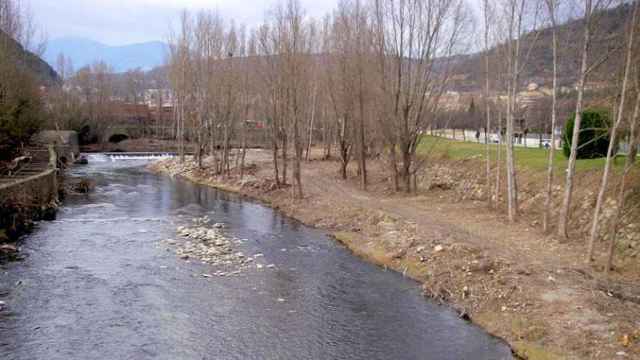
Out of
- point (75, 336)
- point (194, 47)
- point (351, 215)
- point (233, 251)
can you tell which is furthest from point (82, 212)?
point (194, 47)

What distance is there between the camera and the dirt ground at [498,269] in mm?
11477

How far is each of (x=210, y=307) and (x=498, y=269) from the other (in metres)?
7.49

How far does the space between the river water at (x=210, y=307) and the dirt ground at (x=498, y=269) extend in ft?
2.44

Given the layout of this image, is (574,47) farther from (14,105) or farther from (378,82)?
(14,105)

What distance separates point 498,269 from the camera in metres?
14.9

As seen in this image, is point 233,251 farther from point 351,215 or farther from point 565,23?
point 565,23

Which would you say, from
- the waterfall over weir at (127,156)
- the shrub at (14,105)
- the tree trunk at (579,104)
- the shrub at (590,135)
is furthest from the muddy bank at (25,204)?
the waterfall over weir at (127,156)

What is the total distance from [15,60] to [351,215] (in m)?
21.6

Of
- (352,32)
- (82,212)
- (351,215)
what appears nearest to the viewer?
(351,215)

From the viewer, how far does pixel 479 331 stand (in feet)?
41.5

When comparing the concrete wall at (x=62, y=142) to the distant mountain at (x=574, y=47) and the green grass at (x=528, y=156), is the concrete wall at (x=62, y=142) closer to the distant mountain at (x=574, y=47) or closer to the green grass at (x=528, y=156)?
the green grass at (x=528, y=156)

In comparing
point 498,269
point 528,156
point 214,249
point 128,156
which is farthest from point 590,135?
point 128,156

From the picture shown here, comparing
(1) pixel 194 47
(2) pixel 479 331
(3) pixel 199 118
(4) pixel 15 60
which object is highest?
(1) pixel 194 47

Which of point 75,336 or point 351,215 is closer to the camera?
point 75,336
